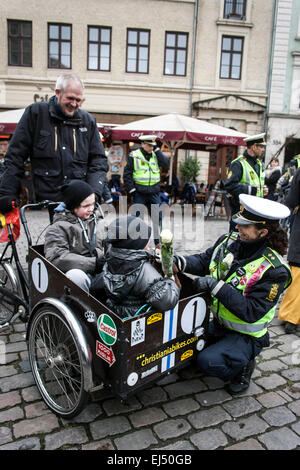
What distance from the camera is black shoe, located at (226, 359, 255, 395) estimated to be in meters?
2.71

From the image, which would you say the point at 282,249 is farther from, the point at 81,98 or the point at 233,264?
the point at 81,98

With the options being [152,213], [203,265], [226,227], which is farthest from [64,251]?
[226,227]

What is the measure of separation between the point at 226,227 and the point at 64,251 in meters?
7.35

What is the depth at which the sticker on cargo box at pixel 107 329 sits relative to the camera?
6.64ft

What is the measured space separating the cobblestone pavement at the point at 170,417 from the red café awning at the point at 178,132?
7233 millimetres

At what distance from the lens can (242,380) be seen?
2.73 meters

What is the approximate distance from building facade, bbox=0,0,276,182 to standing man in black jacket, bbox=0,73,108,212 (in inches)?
617

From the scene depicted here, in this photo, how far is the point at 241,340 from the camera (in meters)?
2.62

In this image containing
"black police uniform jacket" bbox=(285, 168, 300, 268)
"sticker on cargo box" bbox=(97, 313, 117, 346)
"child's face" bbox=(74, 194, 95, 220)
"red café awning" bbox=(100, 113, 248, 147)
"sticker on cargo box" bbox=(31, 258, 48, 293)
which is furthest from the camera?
"red café awning" bbox=(100, 113, 248, 147)

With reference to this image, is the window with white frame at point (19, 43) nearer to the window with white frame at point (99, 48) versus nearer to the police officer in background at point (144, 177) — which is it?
the window with white frame at point (99, 48)

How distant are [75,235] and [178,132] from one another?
6969 mm

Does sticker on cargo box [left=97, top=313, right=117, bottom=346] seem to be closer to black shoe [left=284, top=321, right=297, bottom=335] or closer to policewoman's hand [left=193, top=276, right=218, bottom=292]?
policewoman's hand [left=193, top=276, right=218, bottom=292]

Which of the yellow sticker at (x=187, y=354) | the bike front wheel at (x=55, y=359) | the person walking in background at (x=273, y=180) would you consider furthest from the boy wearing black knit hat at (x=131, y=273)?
the person walking in background at (x=273, y=180)

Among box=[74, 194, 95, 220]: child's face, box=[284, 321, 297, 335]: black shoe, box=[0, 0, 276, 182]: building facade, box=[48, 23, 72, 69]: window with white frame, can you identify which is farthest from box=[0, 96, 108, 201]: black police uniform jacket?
box=[48, 23, 72, 69]: window with white frame
